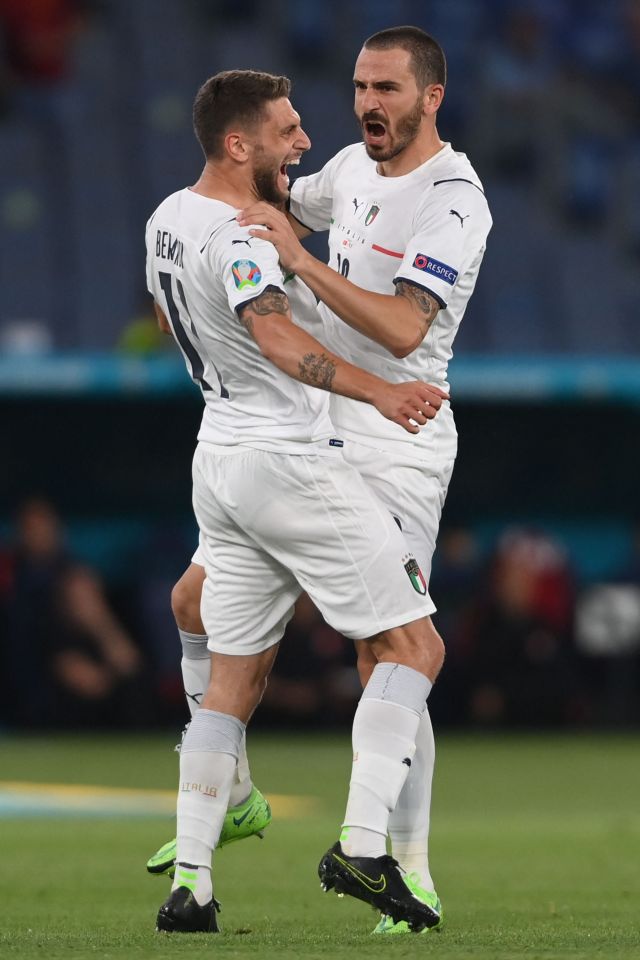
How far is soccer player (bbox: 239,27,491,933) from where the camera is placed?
493cm

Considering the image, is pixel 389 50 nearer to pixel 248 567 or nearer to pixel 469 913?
pixel 248 567

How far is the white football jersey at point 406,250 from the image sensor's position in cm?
495

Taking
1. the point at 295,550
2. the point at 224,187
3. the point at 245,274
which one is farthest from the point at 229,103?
the point at 295,550

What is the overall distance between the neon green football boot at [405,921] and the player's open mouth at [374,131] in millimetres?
2031

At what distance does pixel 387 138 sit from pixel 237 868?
10.4 ft

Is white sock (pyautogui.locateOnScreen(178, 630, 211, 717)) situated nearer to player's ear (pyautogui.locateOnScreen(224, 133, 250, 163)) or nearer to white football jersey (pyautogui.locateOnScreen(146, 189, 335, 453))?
white football jersey (pyautogui.locateOnScreen(146, 189, 335, 453))

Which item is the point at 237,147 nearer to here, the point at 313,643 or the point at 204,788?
the point at 204,788

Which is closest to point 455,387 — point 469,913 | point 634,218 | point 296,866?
point 634,218

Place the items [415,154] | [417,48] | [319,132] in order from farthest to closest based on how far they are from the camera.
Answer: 1. [319,132]
2. [415,154]
3. [417,48]

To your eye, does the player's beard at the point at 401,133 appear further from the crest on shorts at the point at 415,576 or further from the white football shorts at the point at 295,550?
the crest on shorts at the point at 415,576

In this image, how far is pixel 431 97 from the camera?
16.9 feet

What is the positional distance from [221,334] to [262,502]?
461 mm

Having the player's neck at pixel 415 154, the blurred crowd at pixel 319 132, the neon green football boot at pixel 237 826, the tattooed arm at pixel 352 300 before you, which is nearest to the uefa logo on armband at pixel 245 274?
the tattooed arm at pixel 352 300

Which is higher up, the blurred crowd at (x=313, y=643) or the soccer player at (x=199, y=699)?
the soccer player at (x=199, y=699)
